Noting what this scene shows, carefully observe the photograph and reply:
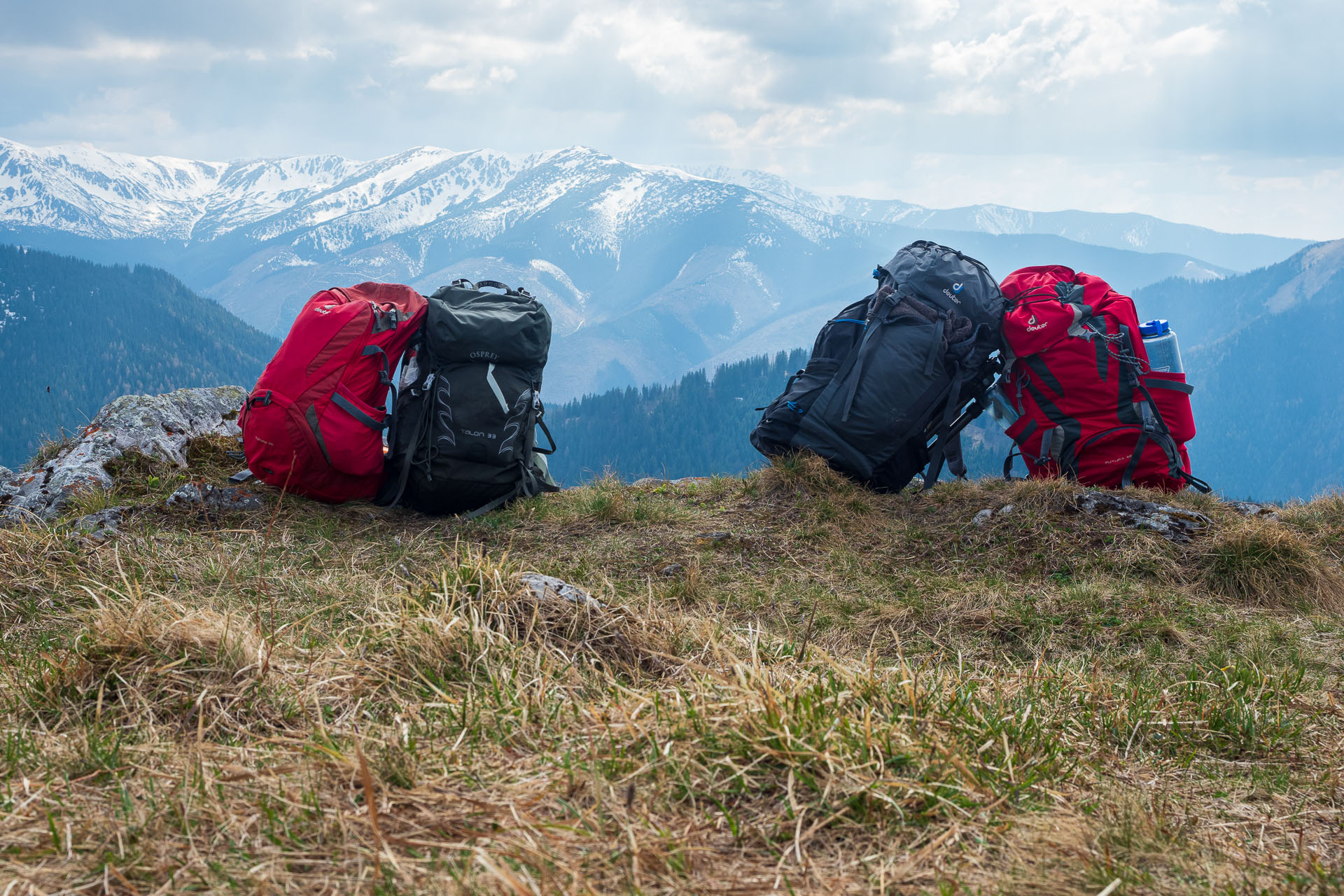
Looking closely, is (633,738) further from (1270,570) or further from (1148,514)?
(1148,514)

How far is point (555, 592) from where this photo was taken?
3609 mm

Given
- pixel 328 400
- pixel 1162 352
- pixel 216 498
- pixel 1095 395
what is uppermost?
pixel 1162 352

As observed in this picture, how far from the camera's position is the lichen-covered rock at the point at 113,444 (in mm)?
6492

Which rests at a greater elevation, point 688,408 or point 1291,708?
point 1291,708

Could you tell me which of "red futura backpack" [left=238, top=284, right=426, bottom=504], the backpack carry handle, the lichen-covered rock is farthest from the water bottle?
the lichen-covered rock

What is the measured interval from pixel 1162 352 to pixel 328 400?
291 inches

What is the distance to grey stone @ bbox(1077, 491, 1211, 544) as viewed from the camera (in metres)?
5.68

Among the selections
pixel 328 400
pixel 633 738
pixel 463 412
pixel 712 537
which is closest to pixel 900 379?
pixel 712 537

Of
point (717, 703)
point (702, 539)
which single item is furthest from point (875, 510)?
point (717, 703)

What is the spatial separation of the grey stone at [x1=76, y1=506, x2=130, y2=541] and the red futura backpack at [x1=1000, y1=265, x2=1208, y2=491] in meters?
7.53

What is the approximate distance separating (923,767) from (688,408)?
16943 centimetres

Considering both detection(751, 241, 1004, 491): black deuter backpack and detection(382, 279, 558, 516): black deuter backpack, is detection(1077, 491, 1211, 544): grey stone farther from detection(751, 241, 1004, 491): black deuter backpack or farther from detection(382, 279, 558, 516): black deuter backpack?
detection(382, 279, 558, 516): black deuter backpack

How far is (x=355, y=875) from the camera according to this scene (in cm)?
171

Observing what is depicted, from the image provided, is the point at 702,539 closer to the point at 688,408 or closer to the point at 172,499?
the point at 172,499
